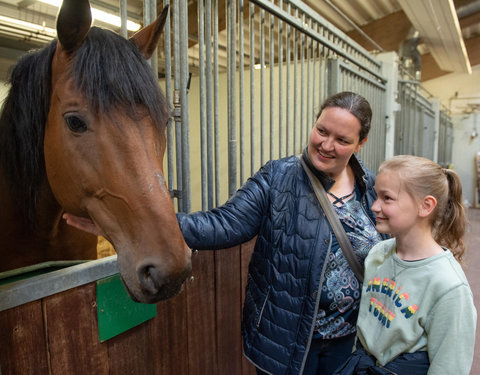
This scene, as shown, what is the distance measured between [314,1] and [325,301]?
4.13m

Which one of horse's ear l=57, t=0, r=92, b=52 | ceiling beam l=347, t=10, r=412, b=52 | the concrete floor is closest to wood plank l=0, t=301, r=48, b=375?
horse's ear l=57, t=0, r=92, b=52

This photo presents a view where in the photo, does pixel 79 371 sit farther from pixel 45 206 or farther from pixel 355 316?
pixel 355 316

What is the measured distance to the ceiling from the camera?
3330 millimetres

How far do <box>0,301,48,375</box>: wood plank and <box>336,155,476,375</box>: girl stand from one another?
0.87 meters

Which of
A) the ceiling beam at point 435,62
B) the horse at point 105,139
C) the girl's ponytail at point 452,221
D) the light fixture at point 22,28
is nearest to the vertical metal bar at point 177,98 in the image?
the horse at point 105,139

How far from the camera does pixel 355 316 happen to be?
4.03 ft

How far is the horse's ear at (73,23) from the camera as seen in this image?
2.56 ft

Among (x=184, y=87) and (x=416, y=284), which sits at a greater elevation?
(x=184, y=87)

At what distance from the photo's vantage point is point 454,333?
847 millimetres

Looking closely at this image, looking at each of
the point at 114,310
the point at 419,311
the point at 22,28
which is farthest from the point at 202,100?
the point at 22,28

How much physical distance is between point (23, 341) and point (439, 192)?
1250 millimetres

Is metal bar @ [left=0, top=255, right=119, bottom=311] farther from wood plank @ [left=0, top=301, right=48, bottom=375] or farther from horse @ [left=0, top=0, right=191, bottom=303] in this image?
horse @ [left=0, top=0, right=191, bottom=303]

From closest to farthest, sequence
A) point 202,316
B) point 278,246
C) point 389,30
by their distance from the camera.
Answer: point 278,246, point 202,316, point 389,30

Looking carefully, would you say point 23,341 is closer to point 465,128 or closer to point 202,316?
point 202,316
